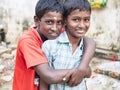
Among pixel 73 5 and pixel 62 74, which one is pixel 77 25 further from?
pixel 62 74

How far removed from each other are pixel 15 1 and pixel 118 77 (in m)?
2.76

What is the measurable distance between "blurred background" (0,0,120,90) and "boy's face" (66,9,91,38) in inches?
106

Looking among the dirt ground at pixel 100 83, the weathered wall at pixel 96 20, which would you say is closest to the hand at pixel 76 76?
the dirt ground at pixel 100 83

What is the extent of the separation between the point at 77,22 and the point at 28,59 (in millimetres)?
387

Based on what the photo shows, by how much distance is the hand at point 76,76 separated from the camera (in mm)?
1856

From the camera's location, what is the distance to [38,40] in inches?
80.6

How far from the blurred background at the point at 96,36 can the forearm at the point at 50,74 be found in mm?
2730

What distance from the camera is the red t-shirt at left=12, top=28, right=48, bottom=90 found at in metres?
1.91

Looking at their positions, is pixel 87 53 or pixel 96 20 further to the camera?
pixel 96 20

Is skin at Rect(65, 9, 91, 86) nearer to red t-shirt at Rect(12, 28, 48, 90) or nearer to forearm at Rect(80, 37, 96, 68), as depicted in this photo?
forearm at Rect(80, 37, 96, 68)

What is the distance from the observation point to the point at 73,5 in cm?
188

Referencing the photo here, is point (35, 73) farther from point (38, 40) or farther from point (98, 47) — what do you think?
point (98, 47)

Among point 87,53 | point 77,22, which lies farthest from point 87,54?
point 77,22

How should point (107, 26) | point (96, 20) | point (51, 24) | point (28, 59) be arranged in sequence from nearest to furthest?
1. point (28, 59)
2. point (51, 24)
3. point (107, 26)
4. point (96, 20)
